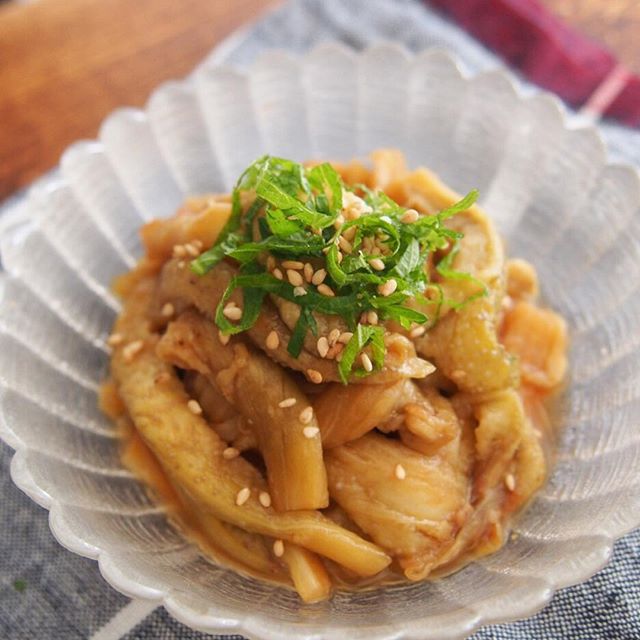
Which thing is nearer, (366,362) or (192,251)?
(366,362)

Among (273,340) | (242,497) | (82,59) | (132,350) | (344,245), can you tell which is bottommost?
(82,59)

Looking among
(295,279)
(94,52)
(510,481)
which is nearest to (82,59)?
(94,52)

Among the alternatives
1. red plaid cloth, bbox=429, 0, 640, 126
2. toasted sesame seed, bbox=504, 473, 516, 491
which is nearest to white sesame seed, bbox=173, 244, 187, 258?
toasted sesame seed, bbox=504, 473, 516, 491

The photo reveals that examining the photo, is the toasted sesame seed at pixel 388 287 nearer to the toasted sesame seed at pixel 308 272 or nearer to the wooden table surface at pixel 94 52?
the toasted sesame seed at pixel 308 272

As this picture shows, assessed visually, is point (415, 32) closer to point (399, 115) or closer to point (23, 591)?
point (399, 115)

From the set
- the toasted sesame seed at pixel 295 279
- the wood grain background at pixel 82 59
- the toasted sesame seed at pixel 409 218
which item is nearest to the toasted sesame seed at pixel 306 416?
the toasted sesame seed at pixel 295 279

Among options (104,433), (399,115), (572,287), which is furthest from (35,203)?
(572,287)

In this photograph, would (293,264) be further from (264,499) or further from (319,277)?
(264,499)
